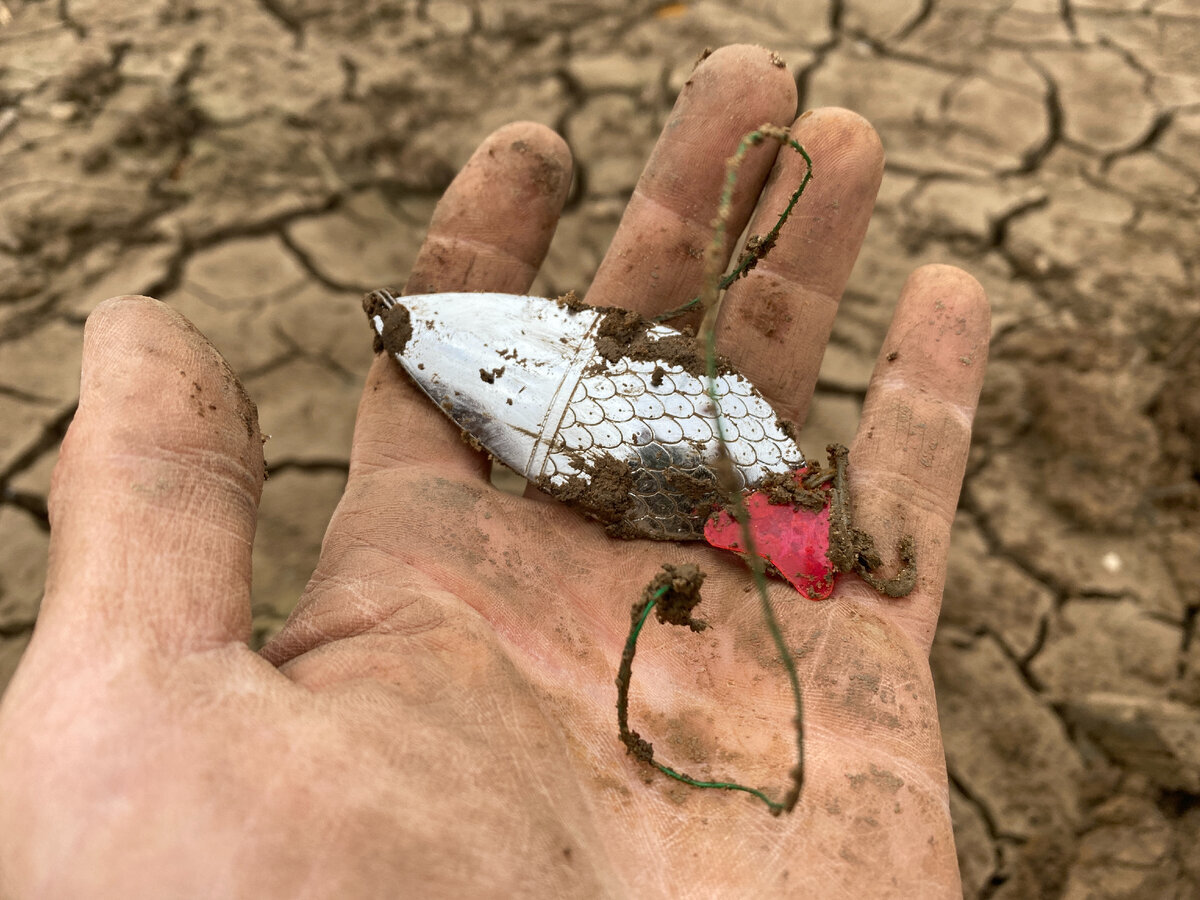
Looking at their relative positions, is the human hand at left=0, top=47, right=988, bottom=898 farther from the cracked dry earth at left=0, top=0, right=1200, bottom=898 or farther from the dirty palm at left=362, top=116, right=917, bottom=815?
the cracked dry earth at left=0, top=0, right=1200, bottom=898

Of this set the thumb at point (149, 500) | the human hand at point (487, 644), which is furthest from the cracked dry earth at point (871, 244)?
the thumb at point (149, 500)

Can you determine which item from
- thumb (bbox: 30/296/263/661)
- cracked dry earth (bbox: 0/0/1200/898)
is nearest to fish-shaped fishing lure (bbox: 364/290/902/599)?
thumb (bbox: 30/296/263/661)

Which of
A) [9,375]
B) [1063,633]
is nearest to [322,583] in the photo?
[9,375]

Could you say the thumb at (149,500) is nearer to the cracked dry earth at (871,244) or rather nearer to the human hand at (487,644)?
the human hand at (487,644)

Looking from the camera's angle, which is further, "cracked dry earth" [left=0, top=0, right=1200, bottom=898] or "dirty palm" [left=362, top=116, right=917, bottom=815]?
"cracked dry earth" [left=0, top=0, right=1200, bottom=898]

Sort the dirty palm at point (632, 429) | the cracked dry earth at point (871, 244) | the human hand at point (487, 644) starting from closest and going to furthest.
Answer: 1. the human hand at point (487, 644)
2. the dirty palm at point (632, 429)
3. the cracked dry earth at point (871, 244)

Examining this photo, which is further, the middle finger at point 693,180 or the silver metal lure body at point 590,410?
the middle finger at point 693,180

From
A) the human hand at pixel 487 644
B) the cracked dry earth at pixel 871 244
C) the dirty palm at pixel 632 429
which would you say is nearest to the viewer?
the human hand at pixel 487 644
